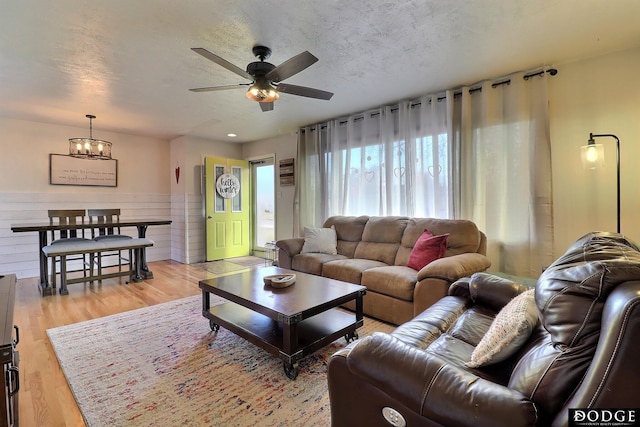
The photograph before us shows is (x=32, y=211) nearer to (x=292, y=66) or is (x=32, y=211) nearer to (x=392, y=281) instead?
(x=292, y=66)

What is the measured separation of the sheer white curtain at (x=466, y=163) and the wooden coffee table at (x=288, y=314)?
176cm

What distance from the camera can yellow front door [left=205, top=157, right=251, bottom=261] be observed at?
5.79 metres

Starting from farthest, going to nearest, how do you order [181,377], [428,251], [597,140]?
[428,251]
[597,140]
[181,377]

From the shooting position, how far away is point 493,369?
1231 millimetres

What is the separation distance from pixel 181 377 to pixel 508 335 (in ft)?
6.31

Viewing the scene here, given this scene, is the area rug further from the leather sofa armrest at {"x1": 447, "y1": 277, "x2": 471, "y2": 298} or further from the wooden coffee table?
the leather sofa armrest at {"x1": 447, "y1": 277, "x2": 471, "y2": 298}

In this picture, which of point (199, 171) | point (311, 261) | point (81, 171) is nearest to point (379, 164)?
point (311, 261)

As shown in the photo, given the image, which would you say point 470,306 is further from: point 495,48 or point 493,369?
point 495,48

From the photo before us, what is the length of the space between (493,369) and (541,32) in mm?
2432

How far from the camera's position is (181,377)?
1980mm

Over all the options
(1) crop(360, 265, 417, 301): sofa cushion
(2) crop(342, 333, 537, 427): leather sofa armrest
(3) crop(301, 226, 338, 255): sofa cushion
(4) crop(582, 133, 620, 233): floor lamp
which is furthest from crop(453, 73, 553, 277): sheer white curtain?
(2) crop(342, 333, 537, 427): leather sofa armrest

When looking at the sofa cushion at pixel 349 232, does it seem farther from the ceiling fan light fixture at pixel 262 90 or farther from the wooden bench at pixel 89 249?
the wooden bench at pixel 89 249

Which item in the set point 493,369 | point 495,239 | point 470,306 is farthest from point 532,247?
point 493,369

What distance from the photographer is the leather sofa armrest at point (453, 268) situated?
7.84ft
